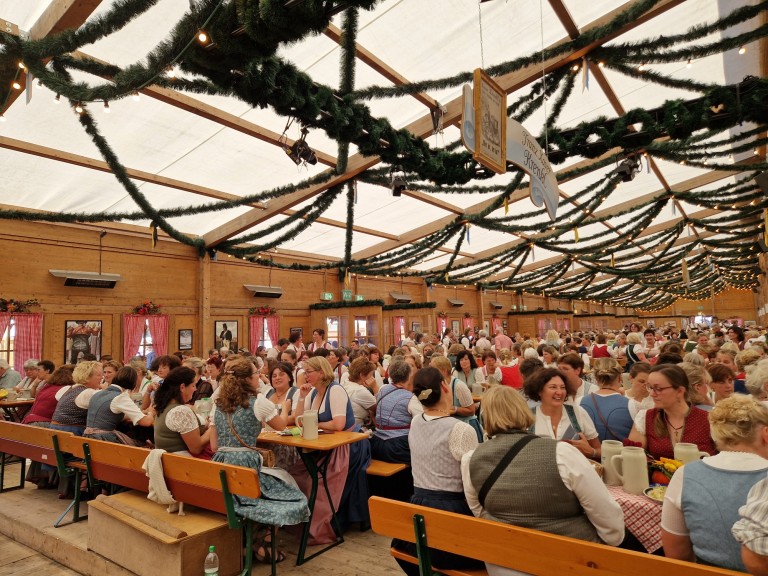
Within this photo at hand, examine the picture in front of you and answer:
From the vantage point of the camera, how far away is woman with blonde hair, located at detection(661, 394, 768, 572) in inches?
56.4

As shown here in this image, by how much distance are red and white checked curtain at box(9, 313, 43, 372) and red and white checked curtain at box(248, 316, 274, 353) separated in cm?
465

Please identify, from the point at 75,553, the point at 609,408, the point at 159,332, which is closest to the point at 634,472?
the point at 609,408

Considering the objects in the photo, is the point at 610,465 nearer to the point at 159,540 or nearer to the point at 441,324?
the point at 159,540

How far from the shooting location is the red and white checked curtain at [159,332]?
32.9ft

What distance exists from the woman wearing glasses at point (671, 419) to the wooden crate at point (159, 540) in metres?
2.62

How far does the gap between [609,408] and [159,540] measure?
3.01m

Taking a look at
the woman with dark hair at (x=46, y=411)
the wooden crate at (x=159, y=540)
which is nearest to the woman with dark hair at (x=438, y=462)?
the wooden crate at (x=159, y=540)

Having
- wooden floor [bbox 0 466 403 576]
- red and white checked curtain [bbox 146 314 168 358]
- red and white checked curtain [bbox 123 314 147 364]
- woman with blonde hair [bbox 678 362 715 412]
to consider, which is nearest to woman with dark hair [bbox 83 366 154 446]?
wooden floor [bbox 0 466 403 576]

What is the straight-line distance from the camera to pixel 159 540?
8.88 feet

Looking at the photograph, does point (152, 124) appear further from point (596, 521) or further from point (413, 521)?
point (596, 521)

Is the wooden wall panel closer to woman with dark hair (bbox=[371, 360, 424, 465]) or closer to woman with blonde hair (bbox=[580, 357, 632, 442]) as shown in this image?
woman with dark hair (bbox=[371, 360, 424, 465])

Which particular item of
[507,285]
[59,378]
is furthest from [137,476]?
[507,285]

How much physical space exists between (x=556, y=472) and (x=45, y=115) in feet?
22.8

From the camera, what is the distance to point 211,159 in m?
7.23
